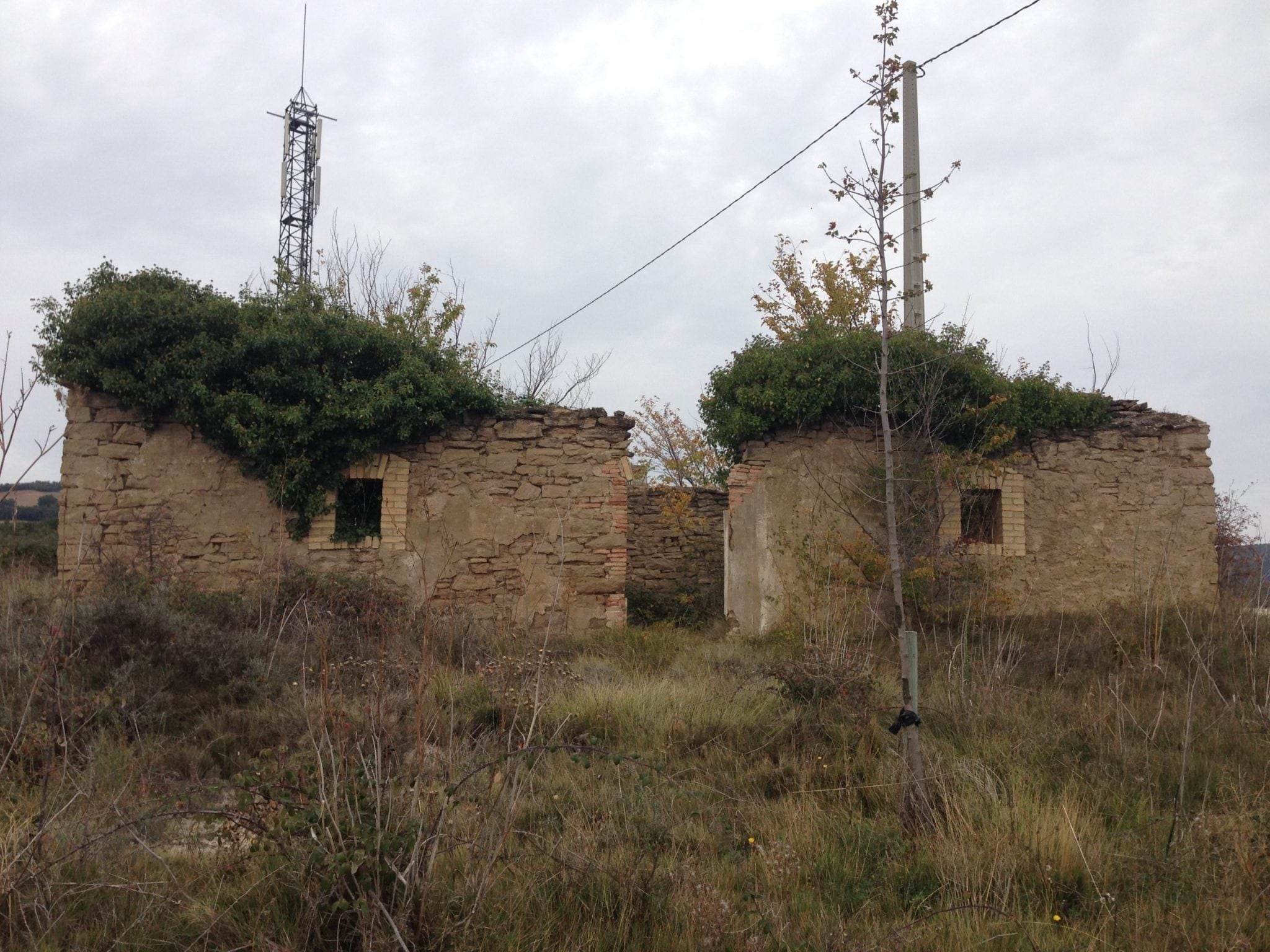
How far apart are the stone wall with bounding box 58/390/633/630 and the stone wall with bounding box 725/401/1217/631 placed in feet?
4.86

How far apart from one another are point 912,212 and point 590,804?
9.40 m

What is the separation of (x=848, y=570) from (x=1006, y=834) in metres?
5.17

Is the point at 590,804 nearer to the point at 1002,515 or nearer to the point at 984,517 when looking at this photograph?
the point at 1002,515

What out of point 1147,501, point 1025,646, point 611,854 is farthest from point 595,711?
point 1147,501

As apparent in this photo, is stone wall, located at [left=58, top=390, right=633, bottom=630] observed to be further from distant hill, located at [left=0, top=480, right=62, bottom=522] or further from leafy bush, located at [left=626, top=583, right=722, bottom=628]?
distant hill, located at [left=0, top=480, right=62, bottom=522]

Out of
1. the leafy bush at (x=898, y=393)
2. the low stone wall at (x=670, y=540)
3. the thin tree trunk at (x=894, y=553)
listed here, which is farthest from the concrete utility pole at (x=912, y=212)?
the thin tree trunk at (x=894, y=553)

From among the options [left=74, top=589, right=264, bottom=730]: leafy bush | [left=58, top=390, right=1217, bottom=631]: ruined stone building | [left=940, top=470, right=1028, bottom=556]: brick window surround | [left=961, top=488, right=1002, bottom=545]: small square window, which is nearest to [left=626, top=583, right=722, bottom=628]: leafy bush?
[left=58, top=390, right=1217, bottom=631]: ruined stone building

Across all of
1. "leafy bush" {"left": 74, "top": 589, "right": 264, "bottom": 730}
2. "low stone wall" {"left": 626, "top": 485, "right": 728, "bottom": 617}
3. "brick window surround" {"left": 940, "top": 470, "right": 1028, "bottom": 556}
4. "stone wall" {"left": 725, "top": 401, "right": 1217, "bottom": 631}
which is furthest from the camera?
"low stone wall" {"left": 626, "top": 485, "right": 728, "bottom": 617}

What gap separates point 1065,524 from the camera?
32.8 ft

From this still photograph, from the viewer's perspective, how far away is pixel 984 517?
10.1 metres

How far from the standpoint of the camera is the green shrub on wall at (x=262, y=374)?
8.59 meters

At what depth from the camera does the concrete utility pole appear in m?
10.8

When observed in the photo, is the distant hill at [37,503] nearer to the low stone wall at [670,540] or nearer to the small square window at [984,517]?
the low stone wall at [670,540]

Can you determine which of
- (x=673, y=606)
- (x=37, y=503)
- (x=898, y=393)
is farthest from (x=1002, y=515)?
(x=37, y=503)
